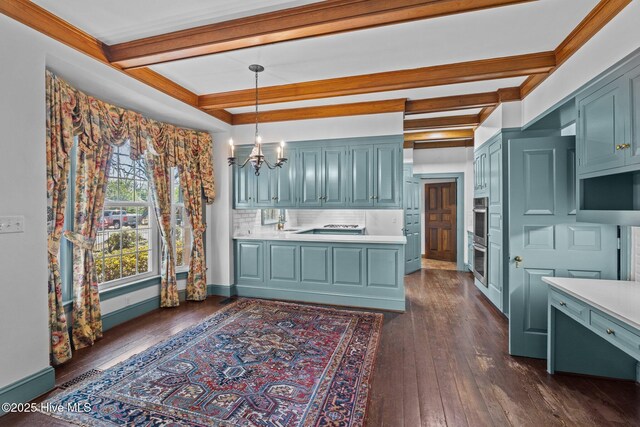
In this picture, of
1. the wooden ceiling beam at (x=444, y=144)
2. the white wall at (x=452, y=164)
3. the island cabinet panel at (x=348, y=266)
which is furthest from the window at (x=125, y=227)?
the wooden ceiling beam at (x=444, y=144)

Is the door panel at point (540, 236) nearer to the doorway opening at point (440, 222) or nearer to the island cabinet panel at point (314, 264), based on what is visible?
the island cabinet panel at point (314, 264)

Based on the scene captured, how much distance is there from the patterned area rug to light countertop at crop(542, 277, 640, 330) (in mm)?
1602

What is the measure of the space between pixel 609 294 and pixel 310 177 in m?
3.44

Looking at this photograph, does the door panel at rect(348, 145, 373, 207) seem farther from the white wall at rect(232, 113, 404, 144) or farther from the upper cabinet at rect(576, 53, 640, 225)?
the upper cabinet at rect(576, 53, 640, 225)

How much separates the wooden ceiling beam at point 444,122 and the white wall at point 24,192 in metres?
4.59

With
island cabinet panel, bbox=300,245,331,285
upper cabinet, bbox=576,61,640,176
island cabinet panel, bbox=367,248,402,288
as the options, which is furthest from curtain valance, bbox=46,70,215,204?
upper cabinet, bbox=576,61,640,176

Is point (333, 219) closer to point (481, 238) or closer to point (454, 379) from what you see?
point (481, 238)

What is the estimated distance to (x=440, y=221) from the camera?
26.5ft

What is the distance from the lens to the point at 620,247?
252 cm

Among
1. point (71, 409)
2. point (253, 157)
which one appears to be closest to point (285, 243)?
point (253, 157)

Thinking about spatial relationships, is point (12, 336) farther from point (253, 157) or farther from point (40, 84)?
point (253, 157)

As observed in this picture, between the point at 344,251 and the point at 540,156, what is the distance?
2474 millimetres

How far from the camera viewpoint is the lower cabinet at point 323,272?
4.14m

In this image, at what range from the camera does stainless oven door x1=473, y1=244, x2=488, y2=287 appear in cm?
469
